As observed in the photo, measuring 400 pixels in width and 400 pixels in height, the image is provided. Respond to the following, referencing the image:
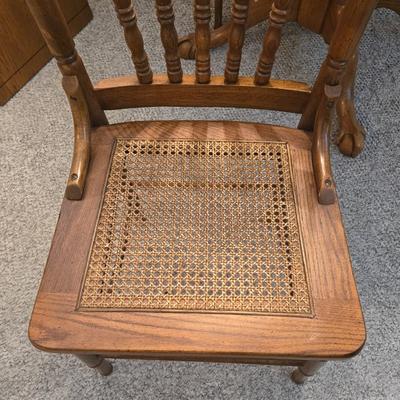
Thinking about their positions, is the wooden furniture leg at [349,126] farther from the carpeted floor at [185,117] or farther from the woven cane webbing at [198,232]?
the woven cane webbing at [198,232]

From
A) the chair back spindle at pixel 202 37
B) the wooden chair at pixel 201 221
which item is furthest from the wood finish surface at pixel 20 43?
the chair back spindle at pixel 202 37

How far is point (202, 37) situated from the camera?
2.02ft

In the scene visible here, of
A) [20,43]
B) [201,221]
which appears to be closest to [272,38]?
[201,221]

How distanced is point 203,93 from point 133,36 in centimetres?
16

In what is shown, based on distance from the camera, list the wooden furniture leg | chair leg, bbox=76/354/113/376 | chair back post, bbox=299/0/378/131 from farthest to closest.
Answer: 1. the wooden furniture leg
2. chair leg, bbox=76/354/113/376
3. chair back post, bbox=299/0/378/131

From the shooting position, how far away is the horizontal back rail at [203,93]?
688 millimetres

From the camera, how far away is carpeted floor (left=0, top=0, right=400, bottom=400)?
0.94 m

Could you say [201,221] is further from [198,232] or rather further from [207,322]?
[207,322]

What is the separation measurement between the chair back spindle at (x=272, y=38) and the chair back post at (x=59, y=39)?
294mm

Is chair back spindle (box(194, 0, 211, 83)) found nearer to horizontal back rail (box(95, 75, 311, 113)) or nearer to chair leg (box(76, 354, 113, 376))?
horizontal back rail (box(95, 75, 311, 113))

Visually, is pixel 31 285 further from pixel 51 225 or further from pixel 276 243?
pixel 276 243

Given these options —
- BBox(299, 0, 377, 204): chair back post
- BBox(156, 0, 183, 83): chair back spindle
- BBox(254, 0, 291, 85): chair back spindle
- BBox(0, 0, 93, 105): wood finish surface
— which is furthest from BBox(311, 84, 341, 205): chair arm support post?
BBox(0, 0, 93, 105): wood finish surface

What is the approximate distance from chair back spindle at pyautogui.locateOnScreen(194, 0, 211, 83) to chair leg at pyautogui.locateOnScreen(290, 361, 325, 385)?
545mm

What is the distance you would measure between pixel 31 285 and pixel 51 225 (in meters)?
0.18
